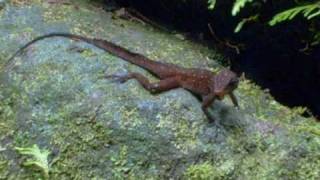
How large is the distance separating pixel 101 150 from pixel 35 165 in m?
0.44

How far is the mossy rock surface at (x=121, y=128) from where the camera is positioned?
381 centimetres

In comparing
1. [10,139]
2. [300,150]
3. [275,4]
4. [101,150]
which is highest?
[275,4]

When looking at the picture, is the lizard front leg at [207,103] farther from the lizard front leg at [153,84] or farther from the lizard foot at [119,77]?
the lizard foot at [119,77]

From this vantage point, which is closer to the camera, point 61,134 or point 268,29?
point 61,134

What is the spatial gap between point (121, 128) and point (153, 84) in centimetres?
49

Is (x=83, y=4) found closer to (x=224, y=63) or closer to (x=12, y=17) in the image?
(x=12, y=17)

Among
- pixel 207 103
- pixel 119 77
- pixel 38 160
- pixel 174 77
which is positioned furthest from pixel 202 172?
pixel 38 160

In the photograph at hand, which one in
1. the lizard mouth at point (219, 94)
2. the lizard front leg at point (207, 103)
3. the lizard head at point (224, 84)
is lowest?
the lizard front leg at point (207, 103)

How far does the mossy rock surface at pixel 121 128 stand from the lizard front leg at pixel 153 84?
48mm

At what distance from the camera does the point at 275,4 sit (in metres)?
5.06

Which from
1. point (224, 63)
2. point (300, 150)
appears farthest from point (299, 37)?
point (300, 150)

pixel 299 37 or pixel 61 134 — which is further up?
pixel 299 37

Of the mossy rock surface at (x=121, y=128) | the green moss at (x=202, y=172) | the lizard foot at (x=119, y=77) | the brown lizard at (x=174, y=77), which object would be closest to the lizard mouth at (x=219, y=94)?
the brown lizard at (x=174, y=77)

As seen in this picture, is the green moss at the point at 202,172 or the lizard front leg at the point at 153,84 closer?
the green moss at the point at 202,172
